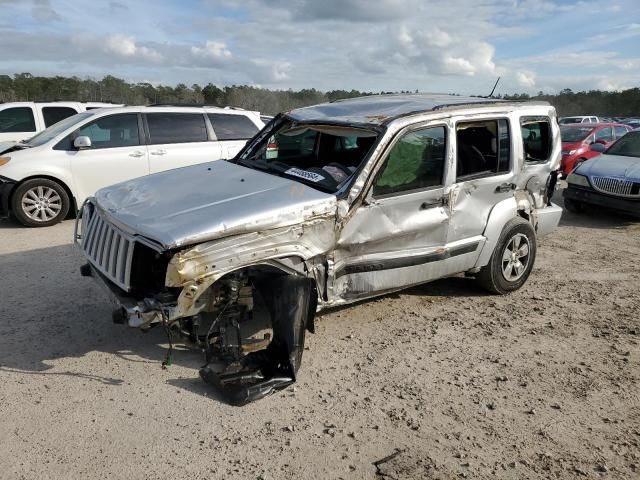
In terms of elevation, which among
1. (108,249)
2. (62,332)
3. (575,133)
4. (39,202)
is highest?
(575,133)

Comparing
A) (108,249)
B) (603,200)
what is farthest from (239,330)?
(603,200)

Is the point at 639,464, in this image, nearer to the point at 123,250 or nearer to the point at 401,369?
the point at 401,369

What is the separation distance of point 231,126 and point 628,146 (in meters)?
7.15

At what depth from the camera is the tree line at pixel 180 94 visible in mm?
30281

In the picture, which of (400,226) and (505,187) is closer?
(400,226)

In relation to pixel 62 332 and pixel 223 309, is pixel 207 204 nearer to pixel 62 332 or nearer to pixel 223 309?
pixel 223 309

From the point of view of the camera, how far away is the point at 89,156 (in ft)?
26.0

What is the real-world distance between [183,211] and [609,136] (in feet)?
45.6

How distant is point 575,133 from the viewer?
1364cm

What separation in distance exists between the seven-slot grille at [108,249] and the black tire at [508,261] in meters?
3.34

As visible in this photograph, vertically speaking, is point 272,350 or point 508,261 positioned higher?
point 508,261

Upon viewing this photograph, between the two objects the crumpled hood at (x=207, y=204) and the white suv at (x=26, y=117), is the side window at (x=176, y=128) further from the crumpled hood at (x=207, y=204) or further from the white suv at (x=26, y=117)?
the crumpled hood at (x=207, y=204)

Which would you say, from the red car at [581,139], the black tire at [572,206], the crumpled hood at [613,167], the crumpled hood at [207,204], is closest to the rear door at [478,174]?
the crumpled hood at [207,204]

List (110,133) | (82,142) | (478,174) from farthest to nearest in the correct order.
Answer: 1. (110,133)
2. (82,142)
3. (478,174)
